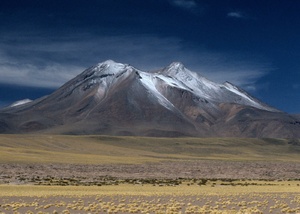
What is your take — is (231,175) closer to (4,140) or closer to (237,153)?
(4,140)

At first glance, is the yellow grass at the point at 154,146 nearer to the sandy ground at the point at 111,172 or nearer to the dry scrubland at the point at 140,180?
the dry scrubland at the point at 140,180

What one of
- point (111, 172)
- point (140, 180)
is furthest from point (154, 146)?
point (140, 180)

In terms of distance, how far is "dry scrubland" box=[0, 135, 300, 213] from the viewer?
1128 inches

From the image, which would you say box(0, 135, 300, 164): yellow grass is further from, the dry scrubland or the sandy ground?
the sandy ground

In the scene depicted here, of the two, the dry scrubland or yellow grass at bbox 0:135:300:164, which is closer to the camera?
the dry scrubland

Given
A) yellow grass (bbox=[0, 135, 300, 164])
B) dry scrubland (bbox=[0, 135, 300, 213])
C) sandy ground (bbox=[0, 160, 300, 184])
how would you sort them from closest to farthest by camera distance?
dry scrubland (bbox=[0, 135, 300, 213])
sandy ground (bbox=[0, 160, 300, 184])
yellow grass (bbox=[0, 135, 300, 164])

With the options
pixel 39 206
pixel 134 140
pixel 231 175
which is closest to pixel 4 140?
pixel 134 140

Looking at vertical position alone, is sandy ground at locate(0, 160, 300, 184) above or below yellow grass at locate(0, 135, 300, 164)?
below

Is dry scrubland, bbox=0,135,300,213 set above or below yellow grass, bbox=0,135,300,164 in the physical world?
below

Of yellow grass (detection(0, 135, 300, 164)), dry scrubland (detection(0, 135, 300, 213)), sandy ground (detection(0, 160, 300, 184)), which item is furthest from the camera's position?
yellow grass (detection(0, 135, 300, 164))

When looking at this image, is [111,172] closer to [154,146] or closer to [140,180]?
[140,180]

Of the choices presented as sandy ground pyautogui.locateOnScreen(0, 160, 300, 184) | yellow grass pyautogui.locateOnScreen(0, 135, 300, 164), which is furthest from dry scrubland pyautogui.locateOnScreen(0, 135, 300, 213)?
yellow grass pyautogui.locateOnScreen(0, 135, 300, 164)

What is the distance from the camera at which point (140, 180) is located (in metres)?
59.7

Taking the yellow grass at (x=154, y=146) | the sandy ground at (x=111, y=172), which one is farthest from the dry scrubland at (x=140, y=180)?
the yellow grass at (x=154, y=146)
